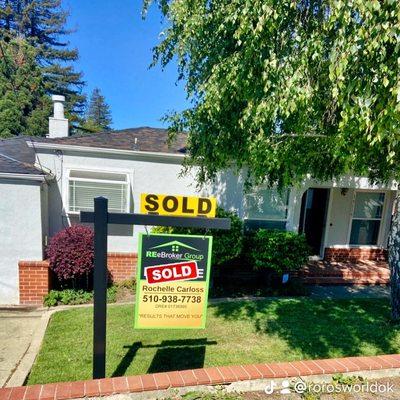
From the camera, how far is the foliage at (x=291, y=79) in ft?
9.55

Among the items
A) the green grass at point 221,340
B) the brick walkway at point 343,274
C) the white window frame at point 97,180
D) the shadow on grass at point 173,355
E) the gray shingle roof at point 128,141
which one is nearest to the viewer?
the shadow on grass at point 173,355

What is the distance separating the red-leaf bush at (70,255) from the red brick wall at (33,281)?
0.23 metres

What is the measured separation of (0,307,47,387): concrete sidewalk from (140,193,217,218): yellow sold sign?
2832 mm

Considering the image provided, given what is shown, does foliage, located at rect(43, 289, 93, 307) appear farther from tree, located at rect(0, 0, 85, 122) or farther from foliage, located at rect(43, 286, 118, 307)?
tree, located at rect(0, 0, 85, 122)

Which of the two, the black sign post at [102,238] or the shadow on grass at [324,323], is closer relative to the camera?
the black sign post at [102,238]

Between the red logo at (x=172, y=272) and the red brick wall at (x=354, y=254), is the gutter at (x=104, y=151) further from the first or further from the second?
the red brick wall at (x=354, y=254)

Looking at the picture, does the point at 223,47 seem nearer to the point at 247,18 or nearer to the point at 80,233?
the point at 247,18

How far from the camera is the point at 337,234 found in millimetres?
10102

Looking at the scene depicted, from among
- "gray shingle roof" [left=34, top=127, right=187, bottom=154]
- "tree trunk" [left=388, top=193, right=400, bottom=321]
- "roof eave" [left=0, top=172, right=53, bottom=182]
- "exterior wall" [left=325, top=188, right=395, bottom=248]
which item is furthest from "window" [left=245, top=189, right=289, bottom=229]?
"roof eave" [left=0, top=172, right=53, bottom=182]

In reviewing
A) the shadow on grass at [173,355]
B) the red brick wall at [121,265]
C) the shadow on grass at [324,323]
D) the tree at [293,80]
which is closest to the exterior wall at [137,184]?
the red brick wall at [121,265]

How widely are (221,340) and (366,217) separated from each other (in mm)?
7800

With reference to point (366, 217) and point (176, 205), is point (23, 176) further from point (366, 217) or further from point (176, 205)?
point (366, 217)

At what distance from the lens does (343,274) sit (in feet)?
29.2

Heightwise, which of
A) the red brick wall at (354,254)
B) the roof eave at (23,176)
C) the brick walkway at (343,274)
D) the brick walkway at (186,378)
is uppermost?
the roof eave at (23,176)
